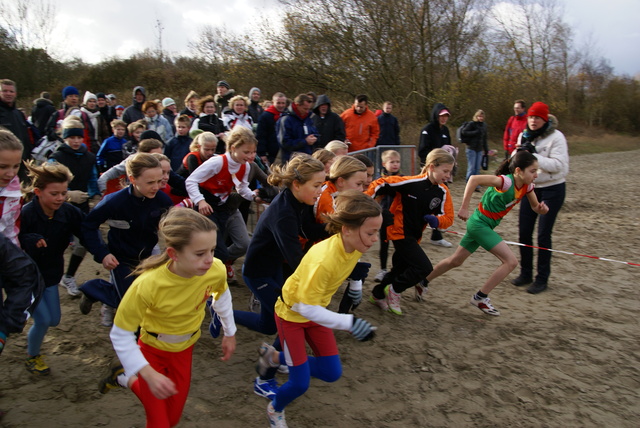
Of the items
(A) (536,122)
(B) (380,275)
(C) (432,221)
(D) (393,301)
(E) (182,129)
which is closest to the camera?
(C) (432,221)

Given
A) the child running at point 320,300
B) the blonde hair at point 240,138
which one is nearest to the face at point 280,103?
the blonde hair at point 240,138

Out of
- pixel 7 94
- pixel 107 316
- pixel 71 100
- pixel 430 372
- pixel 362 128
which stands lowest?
pixel 430 372

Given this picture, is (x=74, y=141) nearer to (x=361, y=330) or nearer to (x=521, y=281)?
(x=361, y=330)

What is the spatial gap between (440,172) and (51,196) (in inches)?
134

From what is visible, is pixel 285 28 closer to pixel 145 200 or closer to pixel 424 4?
pixel 424 4

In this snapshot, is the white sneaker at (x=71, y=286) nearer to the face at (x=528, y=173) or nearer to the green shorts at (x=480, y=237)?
the green shorts at (x=480, y=237)

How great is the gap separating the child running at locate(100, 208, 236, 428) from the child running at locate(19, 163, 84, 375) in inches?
47.7

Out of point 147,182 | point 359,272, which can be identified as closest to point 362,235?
point 359,272

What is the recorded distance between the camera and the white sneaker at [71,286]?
509cm

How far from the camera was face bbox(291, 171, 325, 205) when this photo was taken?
3541 mm

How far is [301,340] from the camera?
298cm

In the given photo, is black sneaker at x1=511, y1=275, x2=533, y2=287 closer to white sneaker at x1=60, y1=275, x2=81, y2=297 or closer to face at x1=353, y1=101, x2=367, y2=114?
face at x1=353, y1=101, x2=367, y2=114

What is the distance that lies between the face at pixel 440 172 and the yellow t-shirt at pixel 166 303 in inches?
103

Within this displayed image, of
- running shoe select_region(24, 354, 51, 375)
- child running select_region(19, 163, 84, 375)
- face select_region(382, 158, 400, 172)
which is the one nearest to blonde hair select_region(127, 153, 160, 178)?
child running select_region(19, 163, 84, 375)
